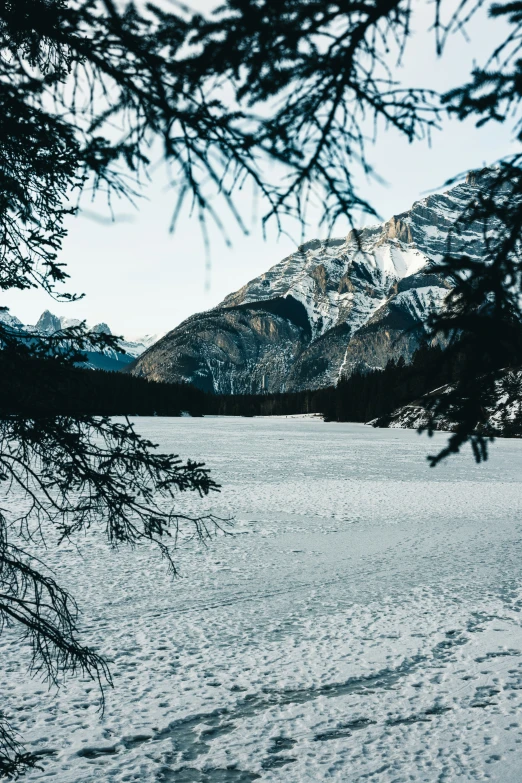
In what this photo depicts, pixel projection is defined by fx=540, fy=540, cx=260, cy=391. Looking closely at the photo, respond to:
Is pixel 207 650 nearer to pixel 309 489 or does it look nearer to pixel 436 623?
pixel 436 623

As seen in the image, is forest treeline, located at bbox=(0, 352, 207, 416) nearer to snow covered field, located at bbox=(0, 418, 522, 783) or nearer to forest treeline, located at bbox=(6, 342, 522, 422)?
forest treeline, located at bbox=(6, 342, 522, 422)

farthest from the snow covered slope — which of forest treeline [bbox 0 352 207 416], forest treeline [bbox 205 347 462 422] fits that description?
forest treeline [bbox 0 352 207 416]

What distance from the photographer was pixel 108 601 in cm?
752

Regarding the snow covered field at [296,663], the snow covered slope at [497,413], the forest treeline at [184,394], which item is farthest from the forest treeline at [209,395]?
the snow covered field at [296,663]

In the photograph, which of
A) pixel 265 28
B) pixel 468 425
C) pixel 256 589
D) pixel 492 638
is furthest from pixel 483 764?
pixel 265 28

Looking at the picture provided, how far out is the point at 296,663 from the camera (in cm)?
587

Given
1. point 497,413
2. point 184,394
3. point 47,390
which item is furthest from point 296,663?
point 184,394

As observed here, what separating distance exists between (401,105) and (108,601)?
7226mm

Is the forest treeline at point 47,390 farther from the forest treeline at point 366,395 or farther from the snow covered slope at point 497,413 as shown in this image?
the snow covered slope at point 497,413

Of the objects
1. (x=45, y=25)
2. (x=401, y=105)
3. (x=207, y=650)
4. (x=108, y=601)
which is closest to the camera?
(x=401, y=105)

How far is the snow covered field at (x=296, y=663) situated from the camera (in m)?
Answer: 4.34

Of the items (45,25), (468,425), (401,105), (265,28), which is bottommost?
(468,425)

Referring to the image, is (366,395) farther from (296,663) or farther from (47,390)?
(47,390)

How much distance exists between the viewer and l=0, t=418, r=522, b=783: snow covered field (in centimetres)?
434
